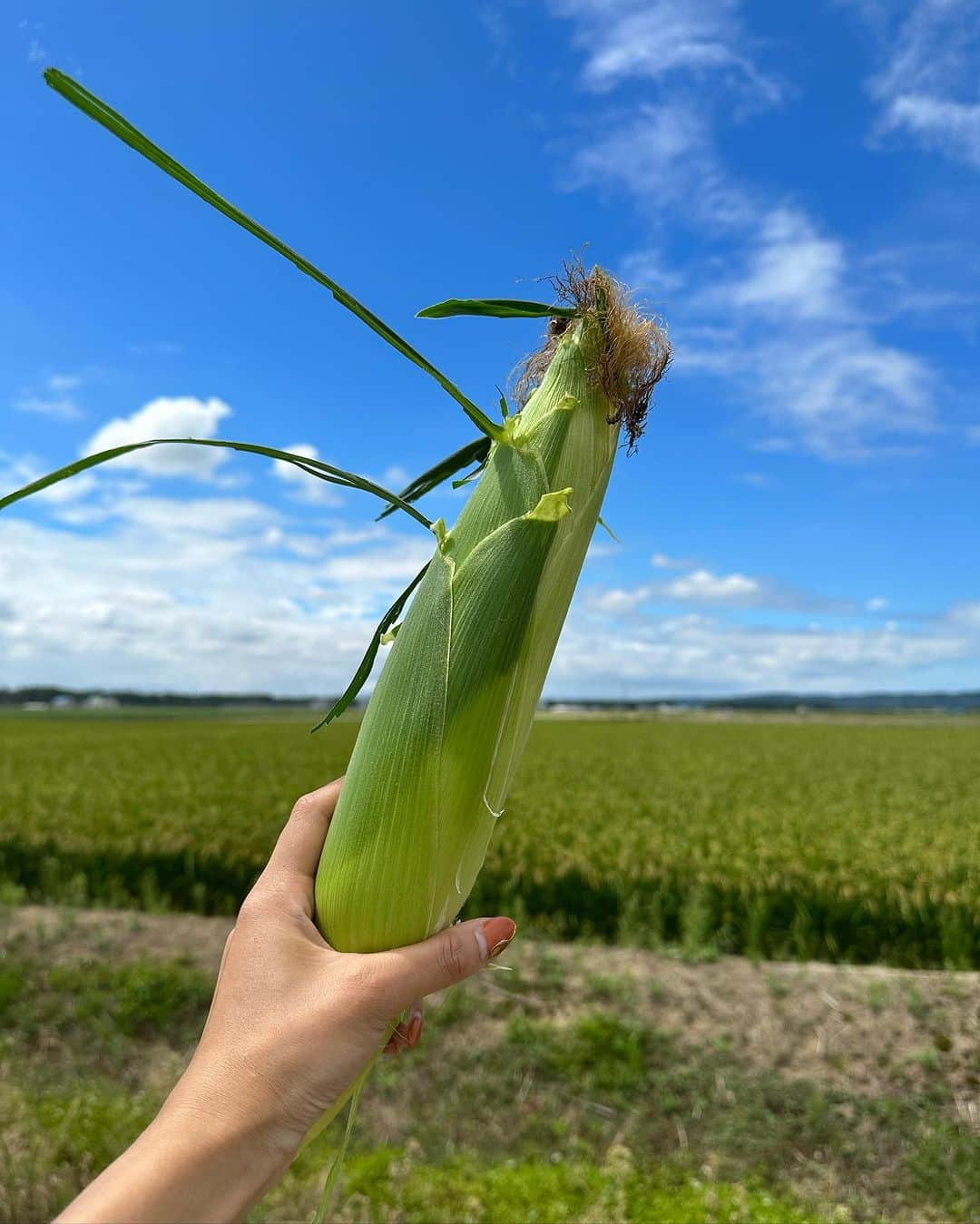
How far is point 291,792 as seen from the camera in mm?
12953

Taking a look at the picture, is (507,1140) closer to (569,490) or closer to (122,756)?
(569,490)

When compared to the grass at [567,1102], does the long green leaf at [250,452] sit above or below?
above

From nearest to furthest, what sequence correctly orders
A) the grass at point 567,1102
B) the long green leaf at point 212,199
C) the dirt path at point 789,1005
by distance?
1. the long green leaf at point 212,199
2. the grass at point 567,1102
3. the dirt path at point 789,1005

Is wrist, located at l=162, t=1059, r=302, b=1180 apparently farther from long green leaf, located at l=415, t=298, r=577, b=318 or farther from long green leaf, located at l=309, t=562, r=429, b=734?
long green leaf, located at l=415, t=298, r=577, b=318

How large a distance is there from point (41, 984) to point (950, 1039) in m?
6.17

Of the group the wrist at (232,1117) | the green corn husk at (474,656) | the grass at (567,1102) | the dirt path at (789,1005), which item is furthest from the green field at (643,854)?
the wrist at (232,1117)

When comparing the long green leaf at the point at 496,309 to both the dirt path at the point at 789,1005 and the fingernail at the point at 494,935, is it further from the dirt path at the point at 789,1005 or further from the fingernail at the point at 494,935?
the dirt path at the point at 789,1005

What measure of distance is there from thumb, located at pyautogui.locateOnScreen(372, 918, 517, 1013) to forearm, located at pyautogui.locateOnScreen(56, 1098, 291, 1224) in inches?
11.7

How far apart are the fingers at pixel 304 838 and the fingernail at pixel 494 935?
0.36 m

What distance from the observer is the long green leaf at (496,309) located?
1625mm

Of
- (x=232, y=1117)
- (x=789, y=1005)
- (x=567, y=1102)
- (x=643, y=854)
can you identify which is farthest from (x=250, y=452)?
(x=643, y=854)

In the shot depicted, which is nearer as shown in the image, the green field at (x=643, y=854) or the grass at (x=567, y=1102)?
the grass at (x=567, y=1102)

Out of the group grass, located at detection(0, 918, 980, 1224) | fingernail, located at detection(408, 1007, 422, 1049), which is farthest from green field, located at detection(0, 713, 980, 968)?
fingernail, located at detection(408, 1007, 422, 1049)

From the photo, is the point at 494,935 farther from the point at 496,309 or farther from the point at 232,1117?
the point at 496,309
